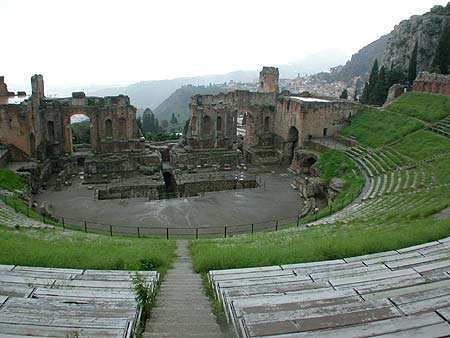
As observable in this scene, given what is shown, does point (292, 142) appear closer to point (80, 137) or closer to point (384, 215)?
point (384, 215)

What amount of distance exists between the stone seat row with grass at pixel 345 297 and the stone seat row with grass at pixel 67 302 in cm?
215

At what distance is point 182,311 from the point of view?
31.6ft

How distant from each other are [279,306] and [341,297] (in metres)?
1.37

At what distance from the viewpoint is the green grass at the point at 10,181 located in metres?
30.1

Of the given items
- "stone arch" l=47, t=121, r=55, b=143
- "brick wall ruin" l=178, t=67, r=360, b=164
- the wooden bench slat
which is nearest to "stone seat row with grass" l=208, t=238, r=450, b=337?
the wooden bench slat

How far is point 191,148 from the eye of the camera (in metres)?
44.3

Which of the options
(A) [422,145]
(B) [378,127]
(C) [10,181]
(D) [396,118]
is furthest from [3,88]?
(A) [422,145]

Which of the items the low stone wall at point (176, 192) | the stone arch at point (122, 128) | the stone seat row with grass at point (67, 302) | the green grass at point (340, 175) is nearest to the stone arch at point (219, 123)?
the stone arch at point (122, 128)

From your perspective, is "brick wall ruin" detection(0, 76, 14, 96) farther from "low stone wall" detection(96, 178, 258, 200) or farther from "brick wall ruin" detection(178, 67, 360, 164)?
"low stone wall" detection(96, 178, 258, 200)

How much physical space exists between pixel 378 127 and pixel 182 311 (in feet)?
120

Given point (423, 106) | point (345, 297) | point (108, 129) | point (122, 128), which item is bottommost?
point (345, 297)

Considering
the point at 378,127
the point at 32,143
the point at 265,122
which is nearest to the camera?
the point at 32,143

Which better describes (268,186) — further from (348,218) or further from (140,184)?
(348,218)

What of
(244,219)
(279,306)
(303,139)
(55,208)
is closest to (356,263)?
(279,306)
